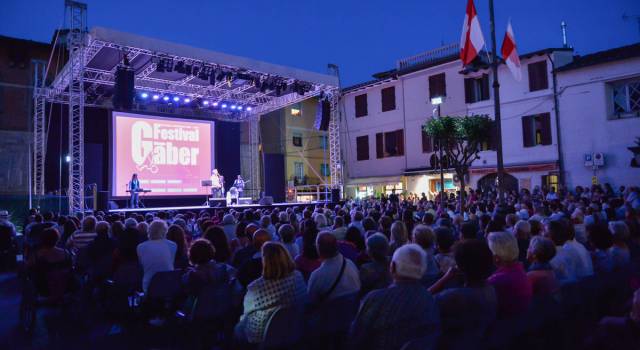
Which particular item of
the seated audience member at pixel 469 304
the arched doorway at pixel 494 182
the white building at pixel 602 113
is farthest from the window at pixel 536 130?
the seated audience member at pixel 469 304

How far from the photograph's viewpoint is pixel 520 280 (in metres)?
2.87

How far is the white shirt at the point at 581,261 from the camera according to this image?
3.68 m

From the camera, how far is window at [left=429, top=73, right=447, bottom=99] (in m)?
21.2

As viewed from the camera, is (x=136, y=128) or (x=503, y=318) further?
(x=136, y=128)

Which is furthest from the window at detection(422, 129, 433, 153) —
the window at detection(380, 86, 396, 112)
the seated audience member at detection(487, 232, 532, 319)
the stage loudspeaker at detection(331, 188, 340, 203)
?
the seated audience member at detection(487, 232, 532, 319)

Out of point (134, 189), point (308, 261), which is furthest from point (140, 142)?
point (308, 261)

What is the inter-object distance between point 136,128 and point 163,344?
1294 cm

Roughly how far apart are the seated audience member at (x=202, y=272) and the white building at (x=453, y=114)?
14.8 meters

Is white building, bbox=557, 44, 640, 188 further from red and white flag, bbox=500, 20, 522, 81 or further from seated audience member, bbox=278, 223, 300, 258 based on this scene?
seated audience member, bbox=278, 223, 300, 258

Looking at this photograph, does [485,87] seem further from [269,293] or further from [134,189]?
[269,293]

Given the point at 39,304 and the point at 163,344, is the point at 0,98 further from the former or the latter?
the point at 163,344

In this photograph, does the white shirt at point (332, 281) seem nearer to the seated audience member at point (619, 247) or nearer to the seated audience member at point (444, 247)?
the seated audience member at point (444, 247)

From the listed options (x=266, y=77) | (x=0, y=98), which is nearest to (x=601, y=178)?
(x=266, y=77)

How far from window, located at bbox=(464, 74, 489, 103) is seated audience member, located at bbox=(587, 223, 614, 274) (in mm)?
16790
